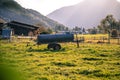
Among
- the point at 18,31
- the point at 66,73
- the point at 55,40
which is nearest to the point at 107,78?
the point at 66,73

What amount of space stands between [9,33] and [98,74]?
41051mm

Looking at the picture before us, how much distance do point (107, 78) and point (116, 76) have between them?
82 centimetres

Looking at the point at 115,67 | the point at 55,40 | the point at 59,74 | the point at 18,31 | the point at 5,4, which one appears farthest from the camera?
the point at 18,31

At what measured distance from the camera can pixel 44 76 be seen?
14.2 m

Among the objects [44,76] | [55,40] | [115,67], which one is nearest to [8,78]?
[44,76]

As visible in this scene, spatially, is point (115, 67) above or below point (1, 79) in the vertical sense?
below

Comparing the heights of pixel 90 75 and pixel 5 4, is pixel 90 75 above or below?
below

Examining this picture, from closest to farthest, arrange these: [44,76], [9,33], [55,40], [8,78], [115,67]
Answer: [8,78]
[44,76]
[115,67]
[55,40]
[9,33]

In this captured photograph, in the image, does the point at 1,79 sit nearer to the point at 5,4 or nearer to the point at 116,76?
the point at 5,4

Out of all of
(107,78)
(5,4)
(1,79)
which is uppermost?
(5,4)

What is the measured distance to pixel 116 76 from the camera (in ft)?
49.1

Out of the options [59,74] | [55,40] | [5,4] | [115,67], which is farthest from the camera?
[55,40]

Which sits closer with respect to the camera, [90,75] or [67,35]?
[90,75]

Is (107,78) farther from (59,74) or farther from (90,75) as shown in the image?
(59,74)
